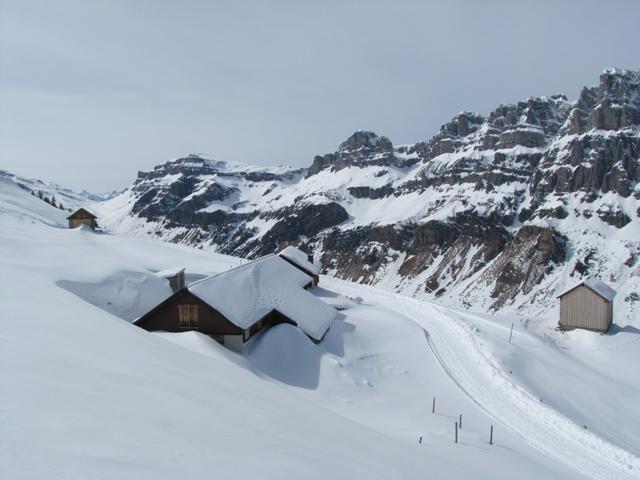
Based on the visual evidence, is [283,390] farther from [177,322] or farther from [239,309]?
[177,322]

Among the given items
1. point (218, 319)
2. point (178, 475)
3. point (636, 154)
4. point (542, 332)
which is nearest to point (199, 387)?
point (178, 475)

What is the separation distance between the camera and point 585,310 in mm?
49344

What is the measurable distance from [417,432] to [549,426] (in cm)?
857

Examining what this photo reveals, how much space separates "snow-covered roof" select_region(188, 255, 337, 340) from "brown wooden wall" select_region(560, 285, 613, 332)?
2940 centimetres

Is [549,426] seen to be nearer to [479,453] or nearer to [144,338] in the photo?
[479,453]

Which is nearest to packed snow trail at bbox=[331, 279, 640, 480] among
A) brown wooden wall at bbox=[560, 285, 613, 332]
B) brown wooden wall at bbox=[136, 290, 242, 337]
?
brown wooden wall at bbox=[136, 290, 242, 337]

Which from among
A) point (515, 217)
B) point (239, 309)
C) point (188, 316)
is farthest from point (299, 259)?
point (515, 217)

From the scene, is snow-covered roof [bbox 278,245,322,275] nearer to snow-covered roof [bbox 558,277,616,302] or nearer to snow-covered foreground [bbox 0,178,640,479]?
snow-covered foreground [bbox 0,178,640,479]

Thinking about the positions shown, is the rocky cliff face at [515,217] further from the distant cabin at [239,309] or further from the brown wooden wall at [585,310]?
the distant cabin at [239,309]

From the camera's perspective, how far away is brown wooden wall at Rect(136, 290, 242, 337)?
92.7 feet

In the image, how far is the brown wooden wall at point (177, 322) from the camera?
92.7 feet

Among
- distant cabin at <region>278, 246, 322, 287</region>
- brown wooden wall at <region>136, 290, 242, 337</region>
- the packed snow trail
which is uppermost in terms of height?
distant cabin at <region>278, 246, 322, 287</region>

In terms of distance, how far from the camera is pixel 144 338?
621 inches

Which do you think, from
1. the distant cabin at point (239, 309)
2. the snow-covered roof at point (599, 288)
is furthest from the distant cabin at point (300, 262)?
the snow-covered roof at point (599, 288)
